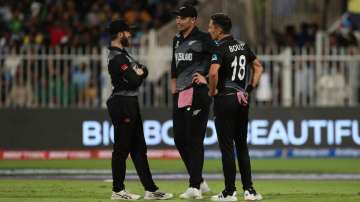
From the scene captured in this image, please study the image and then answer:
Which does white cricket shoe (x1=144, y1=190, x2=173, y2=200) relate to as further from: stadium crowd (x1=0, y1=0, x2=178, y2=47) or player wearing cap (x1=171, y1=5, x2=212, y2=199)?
stadium crowd (x1=0, y1=0, x2=178, y2=47)

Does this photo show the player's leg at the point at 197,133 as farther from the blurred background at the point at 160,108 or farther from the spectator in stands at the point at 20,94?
the spectator in stands at the point at 20,94

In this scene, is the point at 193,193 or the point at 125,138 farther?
the point at 125,138

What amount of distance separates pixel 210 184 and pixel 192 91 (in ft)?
9.54

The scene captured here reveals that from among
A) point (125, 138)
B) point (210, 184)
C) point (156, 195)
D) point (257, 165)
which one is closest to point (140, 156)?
point (125, 138)

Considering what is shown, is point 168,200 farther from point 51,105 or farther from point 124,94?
point 51,105

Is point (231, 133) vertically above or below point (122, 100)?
below

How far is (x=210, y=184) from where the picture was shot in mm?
15961

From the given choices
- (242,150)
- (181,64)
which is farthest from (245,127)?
(181,64)

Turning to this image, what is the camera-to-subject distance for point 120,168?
532 inches

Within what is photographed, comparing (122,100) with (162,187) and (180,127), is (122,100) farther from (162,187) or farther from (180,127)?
(162,187)

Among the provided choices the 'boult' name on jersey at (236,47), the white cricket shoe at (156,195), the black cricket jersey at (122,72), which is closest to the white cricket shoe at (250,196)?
the white cricket shoe at (156,195)

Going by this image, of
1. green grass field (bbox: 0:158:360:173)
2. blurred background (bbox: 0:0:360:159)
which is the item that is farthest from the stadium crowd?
green grass field (bbox: 0:158:360:173)

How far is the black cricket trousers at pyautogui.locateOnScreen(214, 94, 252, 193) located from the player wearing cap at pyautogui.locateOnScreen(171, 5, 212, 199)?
294 millimetres

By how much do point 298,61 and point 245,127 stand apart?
10.3m
